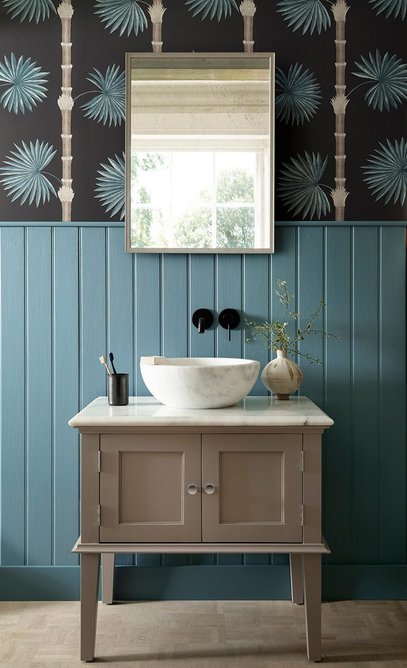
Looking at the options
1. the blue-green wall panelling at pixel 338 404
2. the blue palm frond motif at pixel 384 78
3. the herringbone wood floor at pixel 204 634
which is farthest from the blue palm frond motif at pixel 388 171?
the herringbone wood floor at pixel 204 634

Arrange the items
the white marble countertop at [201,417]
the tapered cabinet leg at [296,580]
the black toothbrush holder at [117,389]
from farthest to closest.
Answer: the tapered cabinet leg at [296,580]
the black toothbrush holder at [117,389]
the white marble countertop at [201,417]

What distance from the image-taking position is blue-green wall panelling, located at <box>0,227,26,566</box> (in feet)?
9.21

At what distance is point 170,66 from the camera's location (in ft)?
9.02

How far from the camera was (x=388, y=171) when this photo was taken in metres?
2.81

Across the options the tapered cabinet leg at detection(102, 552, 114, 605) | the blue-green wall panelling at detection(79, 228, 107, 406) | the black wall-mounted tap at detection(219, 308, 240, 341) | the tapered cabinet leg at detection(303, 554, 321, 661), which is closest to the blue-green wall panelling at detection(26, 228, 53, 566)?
the blue-green wall panelling at detection(79, 228, 107, 406)

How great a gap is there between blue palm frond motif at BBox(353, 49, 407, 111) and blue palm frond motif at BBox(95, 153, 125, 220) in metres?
1.02

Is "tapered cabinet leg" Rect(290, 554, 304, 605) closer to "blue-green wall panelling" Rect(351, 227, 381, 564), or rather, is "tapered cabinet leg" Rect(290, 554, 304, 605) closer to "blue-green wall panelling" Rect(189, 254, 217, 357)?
"blue-green wall panelling" Rect(351, 227, 381, 564)

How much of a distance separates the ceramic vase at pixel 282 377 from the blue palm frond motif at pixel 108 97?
115cm

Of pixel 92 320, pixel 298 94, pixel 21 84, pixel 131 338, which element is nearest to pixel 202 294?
pixel 131 338

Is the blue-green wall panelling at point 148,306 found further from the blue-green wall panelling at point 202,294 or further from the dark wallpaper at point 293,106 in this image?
the dark wallpaper at point 293,106

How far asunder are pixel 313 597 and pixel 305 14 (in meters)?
2.20

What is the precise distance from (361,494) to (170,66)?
1.85 m

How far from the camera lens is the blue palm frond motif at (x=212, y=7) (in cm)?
280

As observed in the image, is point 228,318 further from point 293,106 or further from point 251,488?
point 293,106
